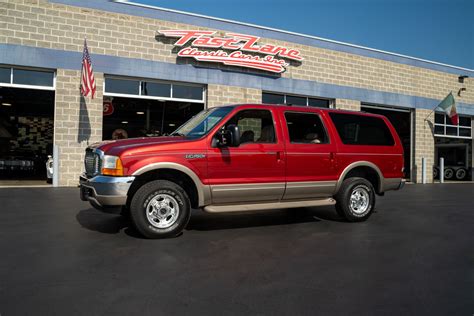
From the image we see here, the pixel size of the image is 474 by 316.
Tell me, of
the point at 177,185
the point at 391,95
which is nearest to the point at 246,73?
the point at 391,95

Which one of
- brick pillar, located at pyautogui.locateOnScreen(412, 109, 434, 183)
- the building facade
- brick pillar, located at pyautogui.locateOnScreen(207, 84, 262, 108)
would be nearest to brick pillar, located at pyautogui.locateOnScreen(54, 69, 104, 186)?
the building facade

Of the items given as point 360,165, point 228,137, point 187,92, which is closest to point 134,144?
point 228,137

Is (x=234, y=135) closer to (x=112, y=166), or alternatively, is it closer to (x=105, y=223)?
(x=112, y=166)

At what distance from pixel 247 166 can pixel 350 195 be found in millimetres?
2181

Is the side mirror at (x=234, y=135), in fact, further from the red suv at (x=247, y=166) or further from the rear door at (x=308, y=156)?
the rear door at (x=308, y=156)

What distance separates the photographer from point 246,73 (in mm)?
15438

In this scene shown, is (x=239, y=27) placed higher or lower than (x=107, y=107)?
higher

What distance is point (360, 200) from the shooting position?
22.2 feet

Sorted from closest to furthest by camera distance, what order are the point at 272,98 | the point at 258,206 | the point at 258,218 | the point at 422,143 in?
the point at 258,206, the point at 258,218, the point at 272,98, the point at 422,143

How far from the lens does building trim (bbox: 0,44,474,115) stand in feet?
40.0

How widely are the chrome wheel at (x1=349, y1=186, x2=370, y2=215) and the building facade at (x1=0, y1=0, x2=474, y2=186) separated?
362 inches

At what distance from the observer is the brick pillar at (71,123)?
41.2ft

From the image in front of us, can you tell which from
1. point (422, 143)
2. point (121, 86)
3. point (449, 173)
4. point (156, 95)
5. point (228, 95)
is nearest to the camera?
point (121, 86)

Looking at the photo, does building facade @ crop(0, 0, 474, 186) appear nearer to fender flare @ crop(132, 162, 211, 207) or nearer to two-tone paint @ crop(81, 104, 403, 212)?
two-tone paint @ crop(81, 104, 403, 212)
